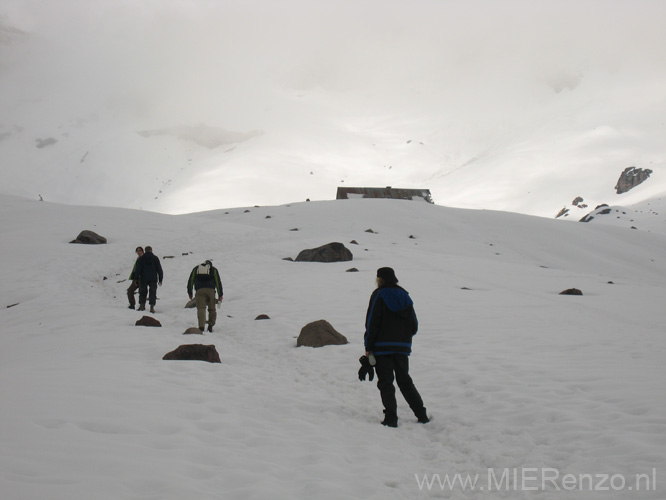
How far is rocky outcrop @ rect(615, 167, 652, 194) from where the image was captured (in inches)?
3105

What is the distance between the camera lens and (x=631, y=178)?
8038cm

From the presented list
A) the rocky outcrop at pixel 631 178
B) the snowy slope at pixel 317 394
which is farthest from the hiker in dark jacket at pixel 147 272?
the rocky outcrop at pixel 631 178

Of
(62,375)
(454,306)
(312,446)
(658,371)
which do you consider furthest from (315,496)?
(454,306)

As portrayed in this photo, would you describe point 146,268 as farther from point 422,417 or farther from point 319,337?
point 422,417

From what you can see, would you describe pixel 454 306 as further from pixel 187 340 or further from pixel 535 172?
pixel 535 172

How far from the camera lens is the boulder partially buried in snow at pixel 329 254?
2591cm

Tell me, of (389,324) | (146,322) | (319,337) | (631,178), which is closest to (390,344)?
(389,324)

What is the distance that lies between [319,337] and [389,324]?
16.4ft

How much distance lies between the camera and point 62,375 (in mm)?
7027

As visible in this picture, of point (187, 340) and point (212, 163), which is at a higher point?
point (212, 163)

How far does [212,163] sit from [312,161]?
24251 mm

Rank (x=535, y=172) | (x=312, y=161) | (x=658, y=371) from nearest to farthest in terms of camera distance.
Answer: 1. (x=658, y=371)
2. (x=535, y=172)
3. (x=312, y=161)

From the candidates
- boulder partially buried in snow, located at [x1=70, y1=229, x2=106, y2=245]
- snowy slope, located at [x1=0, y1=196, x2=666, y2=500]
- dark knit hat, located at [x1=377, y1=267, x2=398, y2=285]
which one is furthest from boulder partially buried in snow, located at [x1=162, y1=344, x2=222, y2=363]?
boulder partially buried in snow, located at [x1=70, y1=229, x2=106, y2=245]

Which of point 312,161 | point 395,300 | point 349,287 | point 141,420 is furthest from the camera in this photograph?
point 312,161
